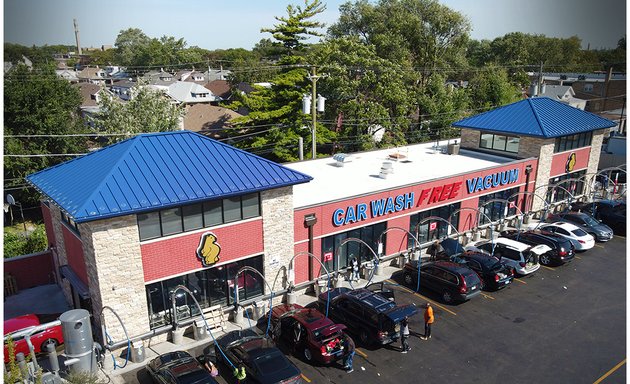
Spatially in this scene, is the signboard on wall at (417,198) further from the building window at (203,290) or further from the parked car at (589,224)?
the building window at (203,290)

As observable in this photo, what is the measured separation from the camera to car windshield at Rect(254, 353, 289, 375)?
16.5 m

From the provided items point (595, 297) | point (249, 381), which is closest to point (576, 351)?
point (595, 297)

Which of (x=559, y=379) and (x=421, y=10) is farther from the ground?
(x=421, y=10)

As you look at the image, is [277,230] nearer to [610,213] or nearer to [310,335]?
[310,335]

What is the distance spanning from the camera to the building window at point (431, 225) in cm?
2938

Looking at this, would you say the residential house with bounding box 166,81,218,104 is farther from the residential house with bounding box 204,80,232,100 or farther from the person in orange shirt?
the person in orange shirt

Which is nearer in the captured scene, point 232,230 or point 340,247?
point 232,230

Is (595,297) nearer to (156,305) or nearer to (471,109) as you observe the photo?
(156,305)

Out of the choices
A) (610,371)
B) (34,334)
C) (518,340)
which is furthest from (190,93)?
(610,371)

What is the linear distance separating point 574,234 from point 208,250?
78.8 feet

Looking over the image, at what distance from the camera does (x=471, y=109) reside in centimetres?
6931

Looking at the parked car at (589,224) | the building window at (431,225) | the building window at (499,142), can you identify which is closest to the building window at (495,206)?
the building window at (431,225)

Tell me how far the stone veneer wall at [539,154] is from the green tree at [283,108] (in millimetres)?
22599

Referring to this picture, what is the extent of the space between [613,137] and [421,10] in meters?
32.5
